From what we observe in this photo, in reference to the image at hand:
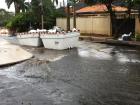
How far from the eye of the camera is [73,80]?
1551cm

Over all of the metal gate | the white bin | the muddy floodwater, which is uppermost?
the metal gate

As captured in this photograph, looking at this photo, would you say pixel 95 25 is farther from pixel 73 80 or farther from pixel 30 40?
pixel 73 80

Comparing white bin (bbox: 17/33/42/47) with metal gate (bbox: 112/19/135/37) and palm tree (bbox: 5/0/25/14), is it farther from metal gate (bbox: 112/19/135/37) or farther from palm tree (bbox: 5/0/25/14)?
palm tree (bbox: 5/0/25/14)

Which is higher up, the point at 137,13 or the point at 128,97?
the point at 137,13

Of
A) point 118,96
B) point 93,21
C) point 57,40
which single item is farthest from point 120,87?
point 93,21

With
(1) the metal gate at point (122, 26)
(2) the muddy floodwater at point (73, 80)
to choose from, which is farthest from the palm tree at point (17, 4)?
(2) the muddy floodwater at point (73, 80)

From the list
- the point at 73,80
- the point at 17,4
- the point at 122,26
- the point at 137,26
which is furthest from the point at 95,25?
the point at 17,4

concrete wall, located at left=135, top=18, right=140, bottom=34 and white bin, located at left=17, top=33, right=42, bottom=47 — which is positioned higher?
concrete wall, located at left=135, top=18, right=140, bottom=34

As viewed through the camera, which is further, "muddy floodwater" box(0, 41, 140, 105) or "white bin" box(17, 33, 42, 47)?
"white bin" box(17, 33, 42, 47)

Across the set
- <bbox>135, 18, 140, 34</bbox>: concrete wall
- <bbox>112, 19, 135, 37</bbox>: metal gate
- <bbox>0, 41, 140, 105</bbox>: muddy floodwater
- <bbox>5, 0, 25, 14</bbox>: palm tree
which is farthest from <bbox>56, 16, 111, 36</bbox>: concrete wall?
<bbox>5, 0, 25, 14</bbox>: palm tree

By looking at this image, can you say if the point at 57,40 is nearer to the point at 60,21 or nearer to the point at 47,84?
the point at 47,84

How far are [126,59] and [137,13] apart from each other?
46.9 feet

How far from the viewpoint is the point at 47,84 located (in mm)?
14773

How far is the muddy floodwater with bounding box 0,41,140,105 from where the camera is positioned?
1234 cm
